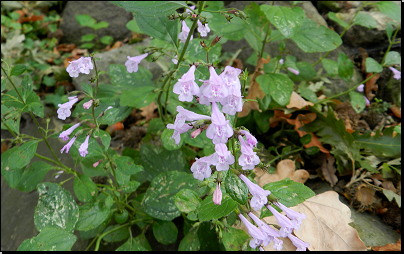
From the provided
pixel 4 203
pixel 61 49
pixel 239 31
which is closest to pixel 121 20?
pixel 61 49

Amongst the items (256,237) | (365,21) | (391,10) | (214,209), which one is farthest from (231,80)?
(365,21)

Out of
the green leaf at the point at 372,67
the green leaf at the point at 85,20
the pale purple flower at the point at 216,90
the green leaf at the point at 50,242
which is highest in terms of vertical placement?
the pale purple flower at the point at 216,90

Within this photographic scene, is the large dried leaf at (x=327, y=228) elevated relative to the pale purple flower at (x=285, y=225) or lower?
lower

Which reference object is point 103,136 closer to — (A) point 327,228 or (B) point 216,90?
(B) point 216,90

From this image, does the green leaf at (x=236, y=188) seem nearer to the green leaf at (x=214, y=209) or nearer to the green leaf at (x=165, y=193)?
the green leaf at (x=214, y=209)

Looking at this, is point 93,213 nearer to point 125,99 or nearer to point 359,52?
point 125,99

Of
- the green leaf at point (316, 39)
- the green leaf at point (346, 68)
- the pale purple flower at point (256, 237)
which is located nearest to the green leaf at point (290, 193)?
the pale purple flower at point (256, 237)
